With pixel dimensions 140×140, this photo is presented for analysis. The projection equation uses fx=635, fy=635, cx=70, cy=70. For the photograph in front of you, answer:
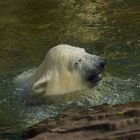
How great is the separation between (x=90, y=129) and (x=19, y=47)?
235 inches

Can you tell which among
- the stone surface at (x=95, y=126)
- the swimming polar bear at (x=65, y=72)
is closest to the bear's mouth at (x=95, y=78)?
the swimming polar bear at (x=65, y=72)

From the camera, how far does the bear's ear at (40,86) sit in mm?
7992

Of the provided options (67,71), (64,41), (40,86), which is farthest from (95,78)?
(64,41)

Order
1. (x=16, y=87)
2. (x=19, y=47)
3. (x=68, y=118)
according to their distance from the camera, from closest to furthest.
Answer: (x=68, y=118) → (x=16, y=87) → (x=19, y=47)

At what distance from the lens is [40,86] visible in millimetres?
8039

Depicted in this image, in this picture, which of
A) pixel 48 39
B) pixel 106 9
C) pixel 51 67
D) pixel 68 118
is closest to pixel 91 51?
pixel 48 39

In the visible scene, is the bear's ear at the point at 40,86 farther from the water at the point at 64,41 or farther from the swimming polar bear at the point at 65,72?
the water at the point at 64,41

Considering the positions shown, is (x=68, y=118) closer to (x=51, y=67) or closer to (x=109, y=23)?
(x=51, y=67)

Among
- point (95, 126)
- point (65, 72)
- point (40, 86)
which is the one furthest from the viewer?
point (65, 72)

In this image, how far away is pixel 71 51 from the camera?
8.31 meters

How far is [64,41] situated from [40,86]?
3.17 meters

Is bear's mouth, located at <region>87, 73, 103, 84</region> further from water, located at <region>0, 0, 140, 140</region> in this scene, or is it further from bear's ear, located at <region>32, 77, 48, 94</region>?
bear's ear, located at <region>32, 77, 48, 94</region>

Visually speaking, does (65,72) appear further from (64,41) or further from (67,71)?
(64,41)

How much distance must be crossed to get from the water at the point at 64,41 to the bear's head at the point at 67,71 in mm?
131
